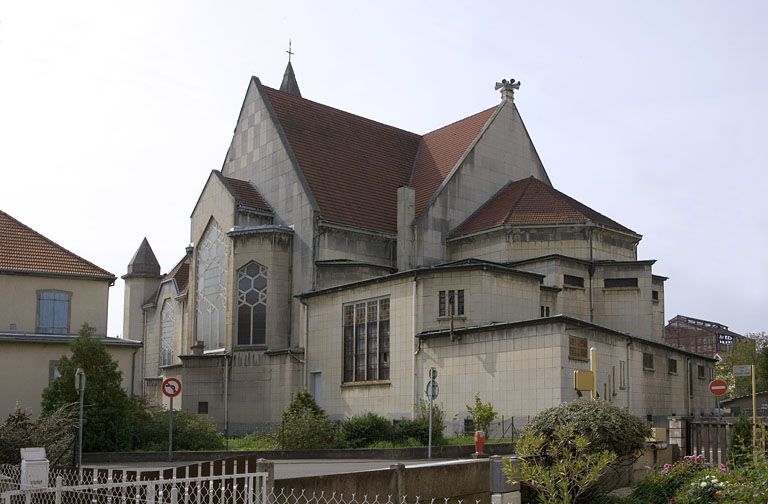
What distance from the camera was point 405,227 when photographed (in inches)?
1763

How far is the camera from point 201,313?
154 ft

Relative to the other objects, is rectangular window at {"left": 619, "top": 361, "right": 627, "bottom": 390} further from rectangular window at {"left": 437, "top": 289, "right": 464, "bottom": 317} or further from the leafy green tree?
rectangular window at {"left": 437, "top": 289, "right": 464, "bottom": 317}

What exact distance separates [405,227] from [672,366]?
14.0 metres

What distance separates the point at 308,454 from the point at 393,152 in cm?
2818

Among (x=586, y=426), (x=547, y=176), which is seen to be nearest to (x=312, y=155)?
(x=547, y=176)

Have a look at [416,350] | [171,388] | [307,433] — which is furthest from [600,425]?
[416,350]

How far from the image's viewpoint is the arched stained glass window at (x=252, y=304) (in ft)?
143

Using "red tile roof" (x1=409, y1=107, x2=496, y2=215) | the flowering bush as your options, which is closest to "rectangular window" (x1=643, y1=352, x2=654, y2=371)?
"red tile roof" (x1=409, y1=107, x2=496, y2=215)

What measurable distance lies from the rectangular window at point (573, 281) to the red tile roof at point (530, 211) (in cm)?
268

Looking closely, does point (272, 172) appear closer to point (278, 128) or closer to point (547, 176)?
point (278, 128)

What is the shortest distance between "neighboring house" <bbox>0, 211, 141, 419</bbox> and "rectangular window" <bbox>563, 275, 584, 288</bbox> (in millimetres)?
18525

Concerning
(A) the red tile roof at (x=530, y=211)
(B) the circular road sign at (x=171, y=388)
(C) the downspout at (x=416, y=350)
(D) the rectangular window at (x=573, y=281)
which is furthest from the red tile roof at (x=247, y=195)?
(B) the circular road sign at (x=171, y=388)

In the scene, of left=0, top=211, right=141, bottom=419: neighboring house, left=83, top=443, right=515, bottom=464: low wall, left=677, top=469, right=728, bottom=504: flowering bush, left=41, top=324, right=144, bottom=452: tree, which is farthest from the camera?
left=0, top=211, right=141, bottom=419: neighboring house

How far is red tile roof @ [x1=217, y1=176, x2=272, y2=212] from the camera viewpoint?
45969 mm
